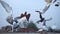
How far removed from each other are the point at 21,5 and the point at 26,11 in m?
0.11

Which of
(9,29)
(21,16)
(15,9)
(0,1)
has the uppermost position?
(0,1)

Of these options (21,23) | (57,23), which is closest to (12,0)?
(21,23)

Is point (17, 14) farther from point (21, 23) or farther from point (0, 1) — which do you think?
point (0, 1)

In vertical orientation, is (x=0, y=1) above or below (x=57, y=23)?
above

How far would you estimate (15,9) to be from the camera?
157 centimetres

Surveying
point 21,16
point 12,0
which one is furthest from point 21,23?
point 12,0

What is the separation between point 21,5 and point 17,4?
6cm

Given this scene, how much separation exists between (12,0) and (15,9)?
132mm

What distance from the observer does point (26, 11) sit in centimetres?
158

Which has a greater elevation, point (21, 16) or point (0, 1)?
point (0, 1)

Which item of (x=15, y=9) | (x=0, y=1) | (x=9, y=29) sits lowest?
(x=9, y=29)

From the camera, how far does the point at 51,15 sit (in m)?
1.57

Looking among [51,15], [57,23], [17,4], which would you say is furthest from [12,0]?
[57,23]

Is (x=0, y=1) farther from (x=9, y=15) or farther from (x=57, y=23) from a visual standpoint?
(x=57, y=23)
